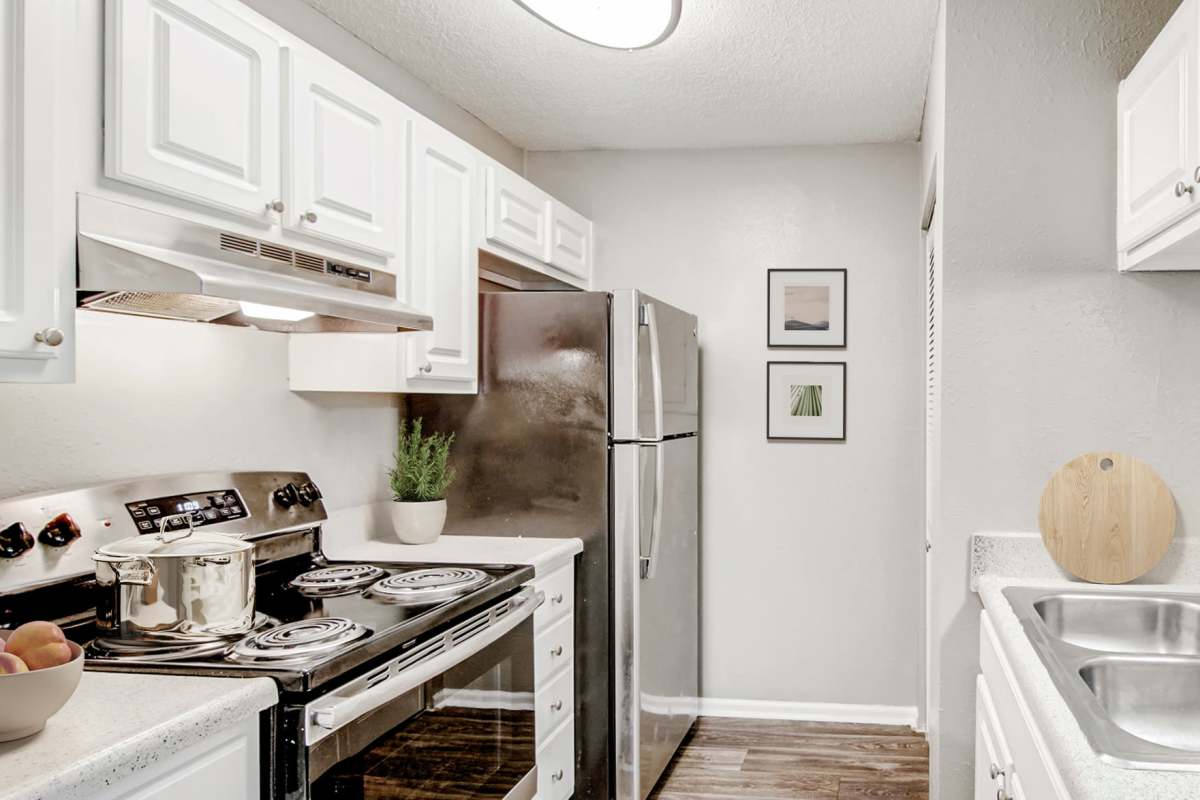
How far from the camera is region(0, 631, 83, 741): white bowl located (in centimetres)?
121

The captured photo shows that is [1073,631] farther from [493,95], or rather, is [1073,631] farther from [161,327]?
[493,95]

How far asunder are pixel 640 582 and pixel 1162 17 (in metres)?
2.06

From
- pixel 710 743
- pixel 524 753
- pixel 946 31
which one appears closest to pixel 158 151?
pixel 524 753

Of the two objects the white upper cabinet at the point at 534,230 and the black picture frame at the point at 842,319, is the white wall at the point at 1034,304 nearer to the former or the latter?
the white upper cabinet at the point at 534,230

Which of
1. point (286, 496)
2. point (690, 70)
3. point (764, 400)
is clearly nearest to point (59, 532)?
point (286, 496)

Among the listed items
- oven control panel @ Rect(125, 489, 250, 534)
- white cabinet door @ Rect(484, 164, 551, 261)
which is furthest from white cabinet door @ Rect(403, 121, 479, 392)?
oven control panel @ Rect(125, 489, 250, 534)

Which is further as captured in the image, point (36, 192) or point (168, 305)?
point (168, 305)

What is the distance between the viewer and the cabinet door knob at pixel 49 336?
4.72ft

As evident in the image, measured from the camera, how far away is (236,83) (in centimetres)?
189

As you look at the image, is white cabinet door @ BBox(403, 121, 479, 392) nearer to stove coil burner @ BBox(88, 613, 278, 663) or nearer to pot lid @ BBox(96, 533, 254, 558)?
pot lid @ BBox(96, 533, 254, 558)

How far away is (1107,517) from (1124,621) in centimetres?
25

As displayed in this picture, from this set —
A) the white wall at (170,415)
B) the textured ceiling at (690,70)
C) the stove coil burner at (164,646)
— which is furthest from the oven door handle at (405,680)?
the textured ceiling at (690,70)

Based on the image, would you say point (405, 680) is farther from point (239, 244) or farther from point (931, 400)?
point (931, 400)

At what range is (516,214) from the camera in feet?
10.6
